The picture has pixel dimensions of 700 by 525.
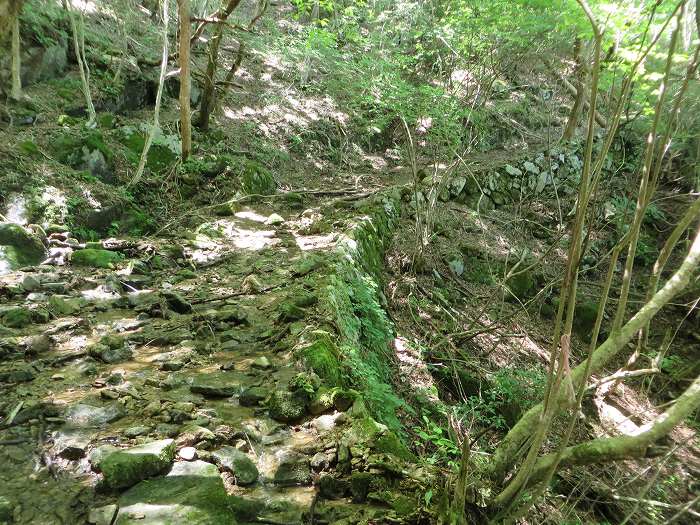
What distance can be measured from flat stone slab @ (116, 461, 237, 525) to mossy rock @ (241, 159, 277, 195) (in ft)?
23.6

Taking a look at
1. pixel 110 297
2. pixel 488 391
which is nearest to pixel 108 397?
pixel 110 297

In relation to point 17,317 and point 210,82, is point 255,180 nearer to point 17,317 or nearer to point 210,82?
point 210,82

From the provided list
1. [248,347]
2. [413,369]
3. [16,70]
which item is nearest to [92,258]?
[248,347]

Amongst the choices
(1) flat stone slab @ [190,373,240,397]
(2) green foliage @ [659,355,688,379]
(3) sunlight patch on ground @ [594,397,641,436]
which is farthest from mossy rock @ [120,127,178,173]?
(2) green foliage @ [659,355,688,379]

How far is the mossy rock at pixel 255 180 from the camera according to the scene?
9031 millimetres

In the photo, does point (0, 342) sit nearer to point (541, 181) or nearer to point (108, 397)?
point (108, 397)

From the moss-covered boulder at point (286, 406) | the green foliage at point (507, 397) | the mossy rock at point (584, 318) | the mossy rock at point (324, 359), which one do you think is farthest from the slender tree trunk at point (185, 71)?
the mossy rock at point (584, 318)

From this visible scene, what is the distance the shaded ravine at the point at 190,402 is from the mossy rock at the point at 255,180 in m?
3.92

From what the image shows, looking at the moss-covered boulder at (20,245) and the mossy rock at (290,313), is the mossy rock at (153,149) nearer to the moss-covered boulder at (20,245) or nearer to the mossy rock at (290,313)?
the moss-covered boulder at (20,245)

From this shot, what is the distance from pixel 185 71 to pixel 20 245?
4581mm

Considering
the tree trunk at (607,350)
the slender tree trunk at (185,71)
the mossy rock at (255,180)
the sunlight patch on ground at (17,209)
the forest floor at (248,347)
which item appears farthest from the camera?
the mossy rock at (255,180)

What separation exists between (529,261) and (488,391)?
205 inches

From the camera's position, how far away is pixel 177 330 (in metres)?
3.98

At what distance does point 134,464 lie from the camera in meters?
2.16
